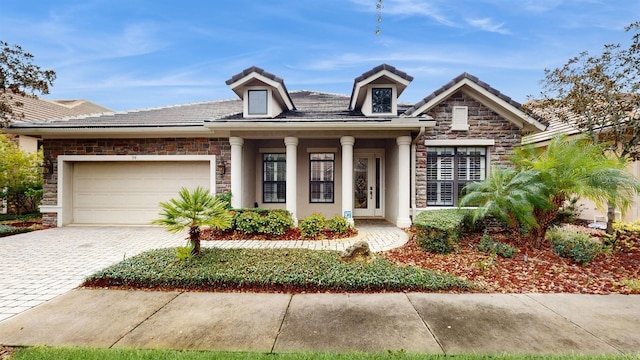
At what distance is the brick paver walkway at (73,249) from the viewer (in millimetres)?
4398

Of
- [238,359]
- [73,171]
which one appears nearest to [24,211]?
[73,171]

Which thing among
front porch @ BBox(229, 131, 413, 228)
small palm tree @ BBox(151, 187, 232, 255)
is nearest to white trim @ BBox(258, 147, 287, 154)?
front porch @ BBox(229, 131, 413, 228)

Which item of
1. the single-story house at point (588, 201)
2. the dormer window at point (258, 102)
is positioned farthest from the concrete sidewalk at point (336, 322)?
the dormer window at point (258, 102)

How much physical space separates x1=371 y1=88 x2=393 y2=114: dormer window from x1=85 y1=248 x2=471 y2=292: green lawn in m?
5.86

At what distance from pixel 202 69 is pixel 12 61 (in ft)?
20.6

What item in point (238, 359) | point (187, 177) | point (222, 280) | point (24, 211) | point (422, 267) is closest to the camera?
point (238, 359)

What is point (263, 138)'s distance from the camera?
942cm

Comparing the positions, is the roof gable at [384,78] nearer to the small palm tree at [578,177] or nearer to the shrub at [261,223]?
the small palm tree at [578,177]

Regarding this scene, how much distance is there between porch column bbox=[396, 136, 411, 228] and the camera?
29.1ft

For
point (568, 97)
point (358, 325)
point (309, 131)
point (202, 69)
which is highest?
point (202, 69)

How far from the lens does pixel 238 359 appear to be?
2.65 meters

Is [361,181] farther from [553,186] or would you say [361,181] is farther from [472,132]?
[553,186]

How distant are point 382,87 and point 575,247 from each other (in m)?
6.59

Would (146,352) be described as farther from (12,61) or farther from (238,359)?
(12,61)
